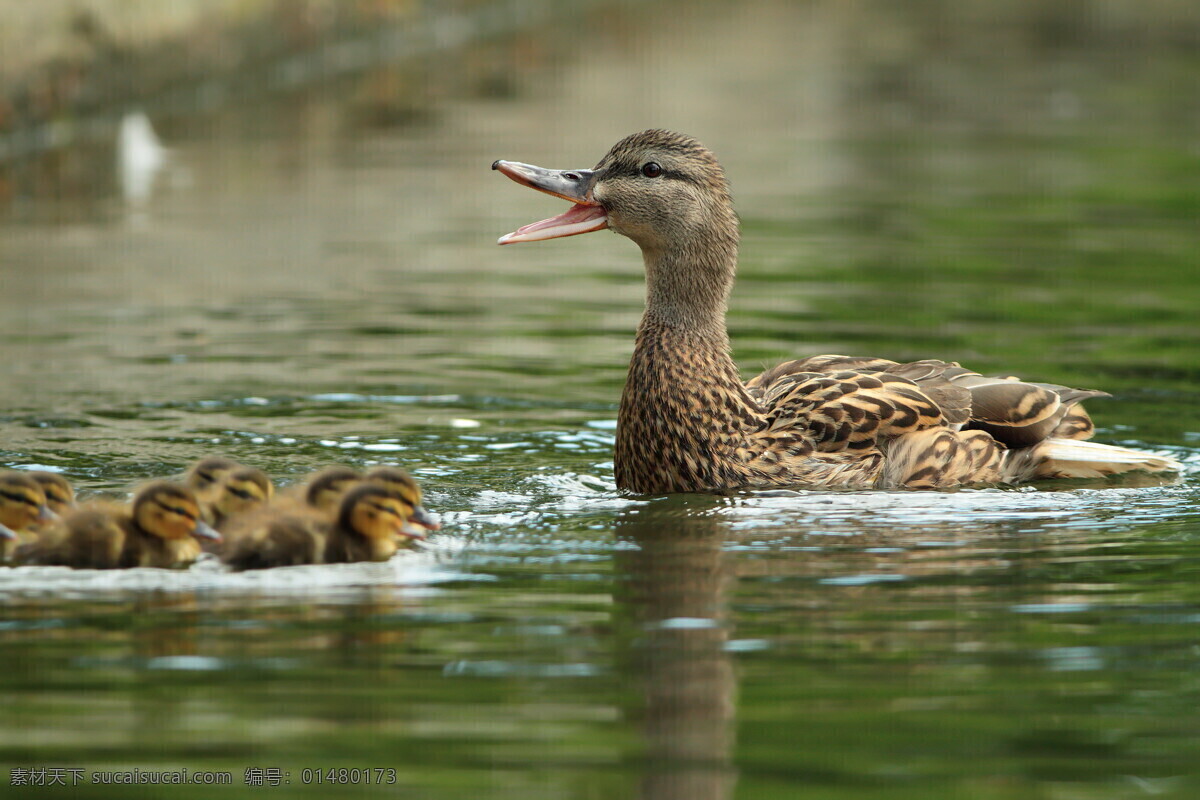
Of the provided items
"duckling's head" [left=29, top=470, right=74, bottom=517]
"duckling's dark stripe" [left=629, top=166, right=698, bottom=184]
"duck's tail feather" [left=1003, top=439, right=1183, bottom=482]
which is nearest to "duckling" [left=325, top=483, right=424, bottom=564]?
"duckling's head" [left=29, top=470, right=74, bottom=517]

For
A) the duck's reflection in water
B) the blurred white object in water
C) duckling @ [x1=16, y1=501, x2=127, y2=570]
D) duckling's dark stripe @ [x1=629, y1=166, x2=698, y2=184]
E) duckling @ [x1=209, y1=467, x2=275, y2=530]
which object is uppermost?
the blurred white object in water

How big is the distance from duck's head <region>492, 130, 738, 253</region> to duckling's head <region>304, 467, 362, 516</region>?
1637 mm

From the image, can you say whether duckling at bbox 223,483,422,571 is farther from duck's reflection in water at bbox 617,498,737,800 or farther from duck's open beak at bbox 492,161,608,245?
duck's open beak at bbox 492,161,608,245

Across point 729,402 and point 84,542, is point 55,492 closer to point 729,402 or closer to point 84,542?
point 84,542

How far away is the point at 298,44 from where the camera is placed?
21.4 metres

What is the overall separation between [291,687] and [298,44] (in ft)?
57.0

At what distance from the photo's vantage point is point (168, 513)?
19.1ft

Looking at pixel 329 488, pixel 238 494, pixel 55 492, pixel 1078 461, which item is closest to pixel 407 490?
pixel 329 488

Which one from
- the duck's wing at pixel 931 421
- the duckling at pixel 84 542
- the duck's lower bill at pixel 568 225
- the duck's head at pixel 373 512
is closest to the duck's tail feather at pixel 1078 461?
the duck's wing at pixel 931 421

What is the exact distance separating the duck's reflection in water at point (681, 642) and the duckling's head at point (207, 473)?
4.06ft

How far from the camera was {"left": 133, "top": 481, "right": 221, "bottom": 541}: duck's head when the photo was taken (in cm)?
580

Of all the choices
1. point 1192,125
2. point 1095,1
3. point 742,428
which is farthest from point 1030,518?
point 1095,1

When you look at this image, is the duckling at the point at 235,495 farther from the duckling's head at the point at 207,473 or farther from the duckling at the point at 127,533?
the duckling at the point at 127,533

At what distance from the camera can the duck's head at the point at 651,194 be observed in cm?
752
